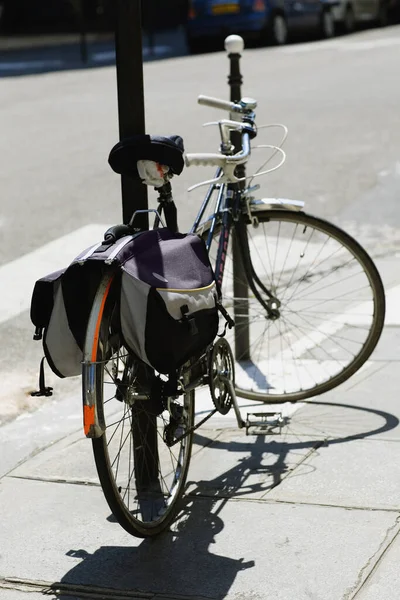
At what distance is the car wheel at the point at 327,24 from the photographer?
23.1 metres

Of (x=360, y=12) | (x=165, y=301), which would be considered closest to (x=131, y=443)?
(x=165, y=301)

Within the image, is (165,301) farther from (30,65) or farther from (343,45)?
(343,45)

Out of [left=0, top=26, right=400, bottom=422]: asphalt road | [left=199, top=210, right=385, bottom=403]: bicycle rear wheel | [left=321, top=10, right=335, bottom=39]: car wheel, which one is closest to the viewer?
[left=199, top=210, right=385, bottom=403]: bicycle rear wheel

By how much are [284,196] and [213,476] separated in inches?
206

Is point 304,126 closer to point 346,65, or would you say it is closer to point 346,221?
point 346,221

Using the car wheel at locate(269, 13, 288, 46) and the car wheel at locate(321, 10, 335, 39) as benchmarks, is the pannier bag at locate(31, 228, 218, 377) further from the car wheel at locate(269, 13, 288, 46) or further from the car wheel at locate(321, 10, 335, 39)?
the car wheel at locate(321, 10, 335, 39)

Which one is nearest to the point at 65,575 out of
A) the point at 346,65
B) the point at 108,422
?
the point at 108,422

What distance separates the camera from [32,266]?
770 centimetres

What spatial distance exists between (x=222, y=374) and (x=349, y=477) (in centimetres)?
61

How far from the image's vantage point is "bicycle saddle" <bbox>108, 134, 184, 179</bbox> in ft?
12.8

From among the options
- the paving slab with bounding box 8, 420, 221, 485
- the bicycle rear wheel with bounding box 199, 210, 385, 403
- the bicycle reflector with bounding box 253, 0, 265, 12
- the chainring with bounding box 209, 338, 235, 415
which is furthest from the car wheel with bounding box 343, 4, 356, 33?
the chainring with bounding box 209, 338, 235, 415

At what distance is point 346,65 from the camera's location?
701 inches

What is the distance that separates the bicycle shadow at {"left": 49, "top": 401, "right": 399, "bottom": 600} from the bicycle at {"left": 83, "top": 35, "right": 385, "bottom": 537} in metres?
0.08

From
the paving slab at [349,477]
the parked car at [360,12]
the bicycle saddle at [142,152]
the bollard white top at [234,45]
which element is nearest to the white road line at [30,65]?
the parked car at [360,12]
